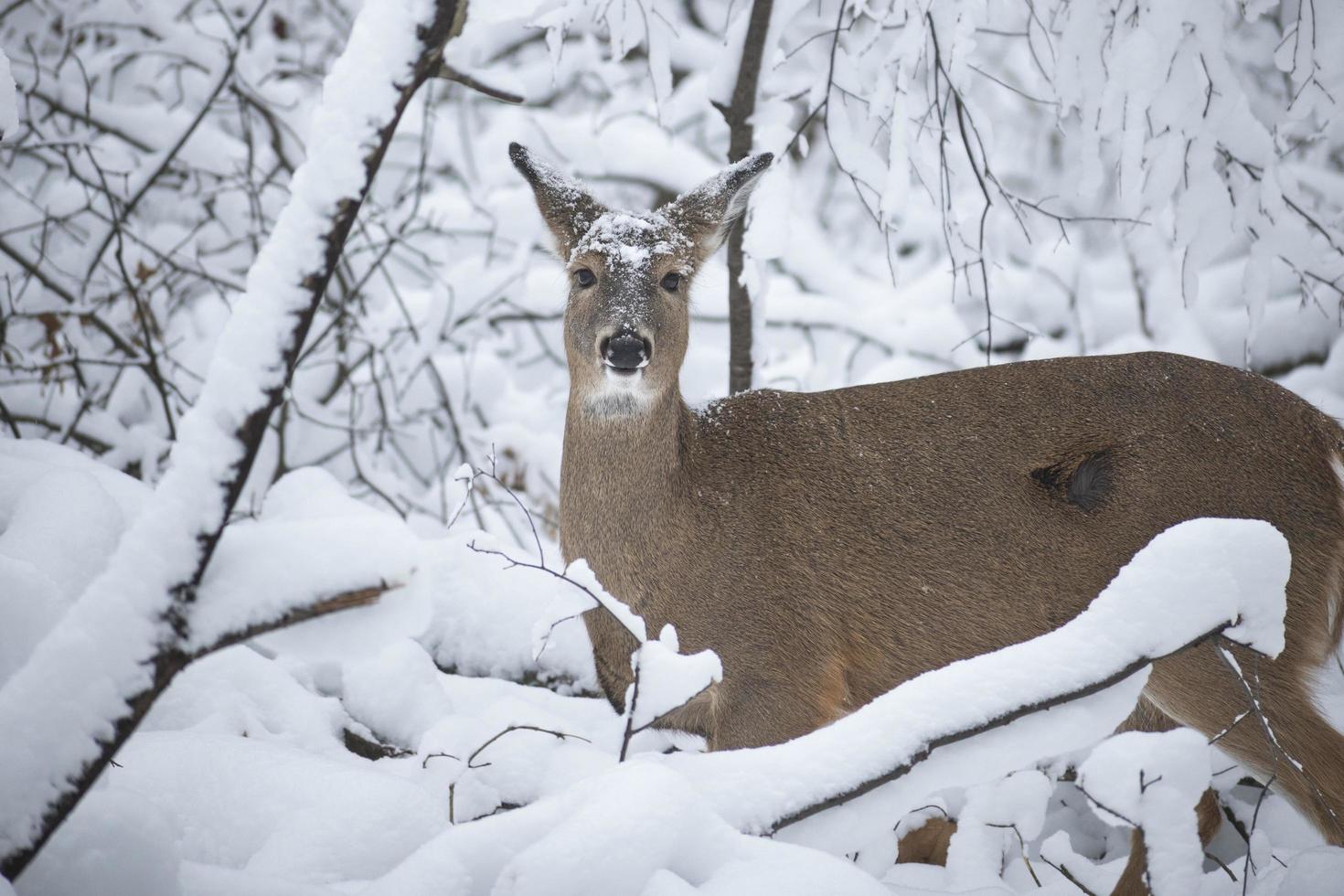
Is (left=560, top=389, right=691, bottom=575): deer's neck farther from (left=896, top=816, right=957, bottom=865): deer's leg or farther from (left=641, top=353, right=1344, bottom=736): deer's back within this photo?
(left=896, top=816, right=957, bottom=865): deer's leg

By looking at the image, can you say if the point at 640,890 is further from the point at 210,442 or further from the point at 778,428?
the point at 778,428

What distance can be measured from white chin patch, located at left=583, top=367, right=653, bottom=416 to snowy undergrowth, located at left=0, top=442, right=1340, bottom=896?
2.90ft

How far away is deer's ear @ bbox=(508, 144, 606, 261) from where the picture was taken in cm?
343

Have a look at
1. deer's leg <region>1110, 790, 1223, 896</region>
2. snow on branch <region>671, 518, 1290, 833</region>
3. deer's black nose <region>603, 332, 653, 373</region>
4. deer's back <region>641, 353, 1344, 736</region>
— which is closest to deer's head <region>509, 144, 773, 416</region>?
deer's black nose <region>603, 332, 653, 373</region>

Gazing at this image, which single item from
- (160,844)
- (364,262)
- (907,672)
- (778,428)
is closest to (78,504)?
(160,844)

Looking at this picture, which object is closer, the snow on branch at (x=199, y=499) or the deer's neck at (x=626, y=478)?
the snow on branch at (x=199, y=499)

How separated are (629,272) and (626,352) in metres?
0.32

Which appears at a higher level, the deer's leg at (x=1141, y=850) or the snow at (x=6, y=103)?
the deer's leg at (x=1141, y=850)

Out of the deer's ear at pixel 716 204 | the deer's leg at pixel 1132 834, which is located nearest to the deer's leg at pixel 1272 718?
the deer's leg at pixel 1132 834

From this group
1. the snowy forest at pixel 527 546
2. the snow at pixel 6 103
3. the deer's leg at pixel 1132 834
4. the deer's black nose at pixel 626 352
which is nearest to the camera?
the snowy forest at pixel 527 546

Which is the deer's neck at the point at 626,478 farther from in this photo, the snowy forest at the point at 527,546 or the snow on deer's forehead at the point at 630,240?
the snow on deer's forehead at the point at 630,240

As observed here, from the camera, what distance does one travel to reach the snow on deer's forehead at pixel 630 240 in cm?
326

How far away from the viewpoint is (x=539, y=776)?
7.04ft

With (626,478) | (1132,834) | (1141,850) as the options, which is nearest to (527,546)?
(626,478)
